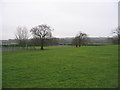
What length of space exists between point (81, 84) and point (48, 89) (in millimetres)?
1006

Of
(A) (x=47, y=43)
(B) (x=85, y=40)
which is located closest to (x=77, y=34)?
(B) (x=85, y=40)

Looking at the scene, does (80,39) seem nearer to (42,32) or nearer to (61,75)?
(42,32)

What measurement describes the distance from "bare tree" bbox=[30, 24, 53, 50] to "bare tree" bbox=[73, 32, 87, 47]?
16435 mm

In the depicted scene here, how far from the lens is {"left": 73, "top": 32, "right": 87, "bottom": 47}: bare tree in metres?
45.2

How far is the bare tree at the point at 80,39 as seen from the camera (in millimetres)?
45156

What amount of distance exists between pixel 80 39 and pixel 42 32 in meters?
18.8

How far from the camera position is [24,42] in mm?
29594

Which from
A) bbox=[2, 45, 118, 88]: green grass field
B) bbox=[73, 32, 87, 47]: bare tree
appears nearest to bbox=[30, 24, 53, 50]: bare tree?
bbox=[73, 32, 87, 47]: bare tree

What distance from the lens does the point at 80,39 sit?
45281 millimetres

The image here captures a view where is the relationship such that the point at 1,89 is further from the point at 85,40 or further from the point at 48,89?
the point at 85,40

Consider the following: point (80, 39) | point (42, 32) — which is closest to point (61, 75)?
point (42, 32)

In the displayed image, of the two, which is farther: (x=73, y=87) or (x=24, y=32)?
(x=24, y=32)

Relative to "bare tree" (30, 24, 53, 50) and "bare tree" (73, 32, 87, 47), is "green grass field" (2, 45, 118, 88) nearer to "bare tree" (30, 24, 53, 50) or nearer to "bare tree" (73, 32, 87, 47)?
"bare tree" (30, 24, 53, 50)

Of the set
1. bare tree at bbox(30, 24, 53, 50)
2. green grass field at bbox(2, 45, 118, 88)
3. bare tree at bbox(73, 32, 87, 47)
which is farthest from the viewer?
bare tree at bbox(73, 32, 87, 47)
